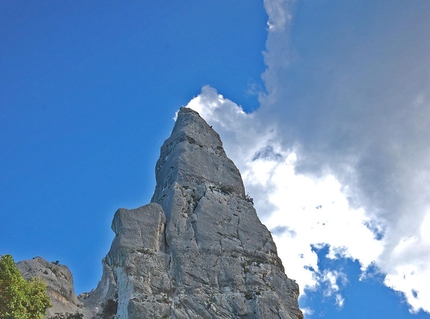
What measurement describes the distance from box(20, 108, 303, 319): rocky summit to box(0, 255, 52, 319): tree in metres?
7.20

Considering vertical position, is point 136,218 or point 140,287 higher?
point 136,218

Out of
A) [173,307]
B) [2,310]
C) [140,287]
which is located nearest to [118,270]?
[140,287]

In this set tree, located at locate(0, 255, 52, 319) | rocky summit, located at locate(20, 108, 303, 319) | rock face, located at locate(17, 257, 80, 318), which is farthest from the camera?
rocky summit, located at locate(20, 108, 303, 319)

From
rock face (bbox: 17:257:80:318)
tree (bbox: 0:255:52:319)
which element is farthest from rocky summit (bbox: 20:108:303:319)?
tree (bbox: 0:255:52:319)

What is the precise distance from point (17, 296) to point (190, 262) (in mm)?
16784

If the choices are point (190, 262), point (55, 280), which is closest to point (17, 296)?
point (55, 280)

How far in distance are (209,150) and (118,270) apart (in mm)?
19906

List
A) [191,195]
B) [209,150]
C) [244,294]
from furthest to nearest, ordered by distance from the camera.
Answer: [209,150] < [191,195] < [244,294]

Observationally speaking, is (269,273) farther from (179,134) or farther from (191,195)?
(179,134)

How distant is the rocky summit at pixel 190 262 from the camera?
142 feet

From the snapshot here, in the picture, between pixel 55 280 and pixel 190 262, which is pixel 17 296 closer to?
pixel 55 280

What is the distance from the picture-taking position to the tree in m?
32.3

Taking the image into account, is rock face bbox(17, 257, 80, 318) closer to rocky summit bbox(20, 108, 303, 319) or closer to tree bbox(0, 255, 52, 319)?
rocky summit bbox(20, 108, 303, 319)

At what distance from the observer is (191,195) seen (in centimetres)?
5288
